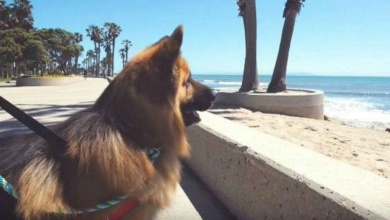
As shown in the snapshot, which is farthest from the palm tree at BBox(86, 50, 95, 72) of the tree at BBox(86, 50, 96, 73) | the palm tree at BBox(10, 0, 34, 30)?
the palm tree at BBox(10, 0, 34, 30)

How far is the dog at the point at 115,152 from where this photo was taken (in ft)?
6.46

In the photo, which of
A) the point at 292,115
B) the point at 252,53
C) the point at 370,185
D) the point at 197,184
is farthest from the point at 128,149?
the point at 252,53

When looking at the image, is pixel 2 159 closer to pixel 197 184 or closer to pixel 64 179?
pixel 64 179

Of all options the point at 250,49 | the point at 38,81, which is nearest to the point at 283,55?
the point at 250,49

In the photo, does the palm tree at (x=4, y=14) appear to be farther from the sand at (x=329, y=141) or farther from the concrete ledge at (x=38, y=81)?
the sand at (x=329, y=141)

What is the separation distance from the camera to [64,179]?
199 centimetres

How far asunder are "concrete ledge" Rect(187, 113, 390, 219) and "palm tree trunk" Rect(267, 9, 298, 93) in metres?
13.9

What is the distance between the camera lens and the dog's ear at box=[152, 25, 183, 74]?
2.24 metres

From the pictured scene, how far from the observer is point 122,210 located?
2080mm

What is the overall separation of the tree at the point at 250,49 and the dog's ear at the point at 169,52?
1675 centimetres

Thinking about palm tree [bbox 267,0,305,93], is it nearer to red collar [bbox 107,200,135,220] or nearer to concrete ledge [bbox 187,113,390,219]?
concrete ledge [bbox 187,113,390,219]

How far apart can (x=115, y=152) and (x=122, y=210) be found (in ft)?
1.06

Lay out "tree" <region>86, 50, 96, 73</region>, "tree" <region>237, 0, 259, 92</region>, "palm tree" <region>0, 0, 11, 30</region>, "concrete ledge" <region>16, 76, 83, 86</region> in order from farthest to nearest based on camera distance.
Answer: "tree" <region>86, 50, 96, 73</region> → "palm tree" <region>0, 0, 11, 30</region> → "concrete ledge" <region>16, 76, 83, 86</region> → "tree" <region>237, 0, 259, 92</region>

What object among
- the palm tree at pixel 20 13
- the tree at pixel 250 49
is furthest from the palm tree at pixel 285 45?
the palm tree at pixel 20 13
